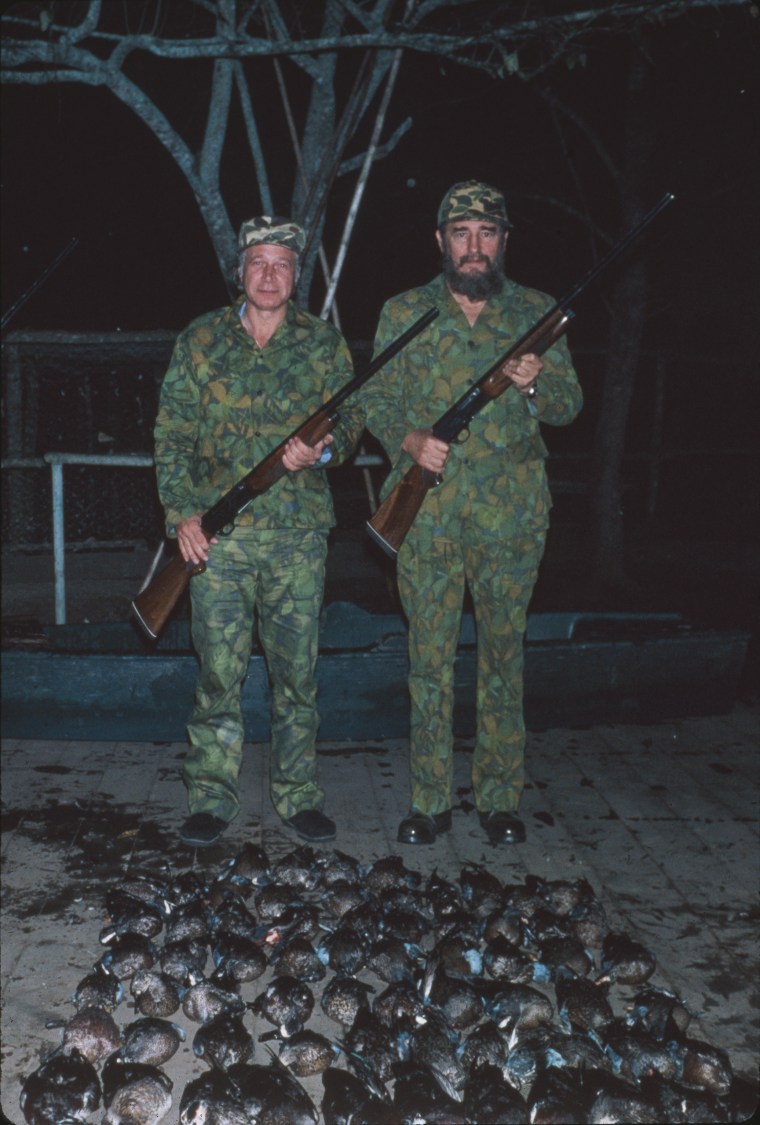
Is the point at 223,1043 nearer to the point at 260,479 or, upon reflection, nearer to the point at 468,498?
the point at 260,479

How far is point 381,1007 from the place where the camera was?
3045 mm

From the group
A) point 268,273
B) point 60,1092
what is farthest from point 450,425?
point 60,1092

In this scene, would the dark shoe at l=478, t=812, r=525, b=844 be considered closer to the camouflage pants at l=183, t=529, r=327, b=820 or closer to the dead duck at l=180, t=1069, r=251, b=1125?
the camouflage pants at l=183, t=529, r=327, b=820

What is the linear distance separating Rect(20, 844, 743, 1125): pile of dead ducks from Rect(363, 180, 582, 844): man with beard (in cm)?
67

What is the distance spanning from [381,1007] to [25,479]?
5955mm

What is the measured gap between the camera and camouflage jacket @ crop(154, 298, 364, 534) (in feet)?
13.8

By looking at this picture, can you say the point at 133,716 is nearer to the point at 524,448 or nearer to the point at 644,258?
the point at 524,448

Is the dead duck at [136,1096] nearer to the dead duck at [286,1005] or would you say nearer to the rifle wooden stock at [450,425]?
the dead duck at [286,1005]

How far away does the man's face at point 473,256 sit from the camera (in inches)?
157

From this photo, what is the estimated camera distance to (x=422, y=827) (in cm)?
430

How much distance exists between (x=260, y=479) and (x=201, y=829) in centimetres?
141

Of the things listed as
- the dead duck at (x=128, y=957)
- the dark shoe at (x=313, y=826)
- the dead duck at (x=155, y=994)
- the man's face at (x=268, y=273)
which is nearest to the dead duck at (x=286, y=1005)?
the dead duck at (x=155, y=994)

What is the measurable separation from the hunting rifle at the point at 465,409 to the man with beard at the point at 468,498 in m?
0.08

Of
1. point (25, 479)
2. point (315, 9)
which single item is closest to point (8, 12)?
point (25, 479)
